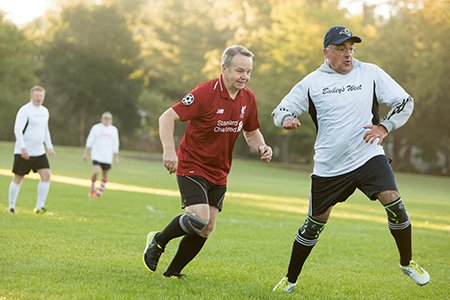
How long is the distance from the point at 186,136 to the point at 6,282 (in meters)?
2.19

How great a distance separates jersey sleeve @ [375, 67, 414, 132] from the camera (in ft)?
22.6

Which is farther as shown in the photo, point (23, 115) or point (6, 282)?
point (23, 115)

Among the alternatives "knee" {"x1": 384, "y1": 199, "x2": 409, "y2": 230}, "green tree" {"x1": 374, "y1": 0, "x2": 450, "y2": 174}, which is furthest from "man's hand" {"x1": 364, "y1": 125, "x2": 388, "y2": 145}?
"green tree" {"x1": 374, "y1": 0, "x2": 450, "y2": 174}

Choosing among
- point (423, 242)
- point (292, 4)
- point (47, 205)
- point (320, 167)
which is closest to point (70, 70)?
point (292, 4)

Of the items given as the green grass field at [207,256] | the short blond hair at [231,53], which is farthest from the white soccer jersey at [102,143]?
the short blond hair at [231,53]

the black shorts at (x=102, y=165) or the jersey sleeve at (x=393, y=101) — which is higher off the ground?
the jersey sleeve at (x=393, y=101)

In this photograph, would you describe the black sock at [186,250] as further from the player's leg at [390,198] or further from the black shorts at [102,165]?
the black shorts at [102,165]

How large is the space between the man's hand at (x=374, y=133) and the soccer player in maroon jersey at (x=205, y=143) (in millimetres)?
1019

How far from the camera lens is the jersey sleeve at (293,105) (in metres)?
6.93

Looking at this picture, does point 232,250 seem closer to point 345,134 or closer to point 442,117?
point 345,134

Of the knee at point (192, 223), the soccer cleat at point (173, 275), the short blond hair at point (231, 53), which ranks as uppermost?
the short blond hair at point (231, 53)

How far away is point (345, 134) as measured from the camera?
273 inches

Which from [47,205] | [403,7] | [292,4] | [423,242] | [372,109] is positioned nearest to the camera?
[372,109]

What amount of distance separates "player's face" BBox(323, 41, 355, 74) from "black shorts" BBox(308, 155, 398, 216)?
903mm
